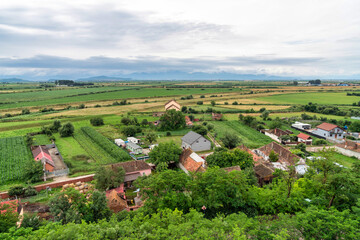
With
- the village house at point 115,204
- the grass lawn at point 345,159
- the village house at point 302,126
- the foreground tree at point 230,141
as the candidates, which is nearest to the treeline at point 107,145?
the village house at point 115,204

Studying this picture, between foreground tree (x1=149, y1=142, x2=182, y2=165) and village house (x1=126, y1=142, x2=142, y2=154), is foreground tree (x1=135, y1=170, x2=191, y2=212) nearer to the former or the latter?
foreground tree (x1=149, y1=142, x2=182, y2=165)

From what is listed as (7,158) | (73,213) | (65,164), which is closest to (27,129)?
(7,158)

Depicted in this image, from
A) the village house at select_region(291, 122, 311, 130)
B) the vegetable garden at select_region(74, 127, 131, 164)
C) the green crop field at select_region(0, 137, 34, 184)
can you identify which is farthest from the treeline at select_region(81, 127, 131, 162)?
the village house at select_region(291, 122, 311, 130)

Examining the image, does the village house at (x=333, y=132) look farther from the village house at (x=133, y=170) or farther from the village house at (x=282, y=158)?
the village house at (x=133, y=170)

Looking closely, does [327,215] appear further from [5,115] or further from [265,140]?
[5,115]

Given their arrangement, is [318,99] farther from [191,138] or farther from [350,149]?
[191,138]
